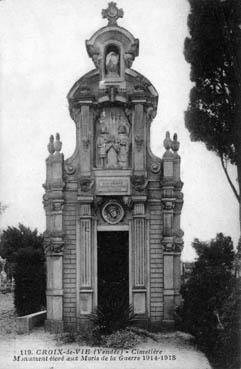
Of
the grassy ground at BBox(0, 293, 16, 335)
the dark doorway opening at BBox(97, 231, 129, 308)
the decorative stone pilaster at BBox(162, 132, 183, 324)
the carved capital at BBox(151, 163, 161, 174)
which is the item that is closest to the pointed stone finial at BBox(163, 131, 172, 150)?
the decorative stone pilaster at BBox(162, 132, 183, 324)

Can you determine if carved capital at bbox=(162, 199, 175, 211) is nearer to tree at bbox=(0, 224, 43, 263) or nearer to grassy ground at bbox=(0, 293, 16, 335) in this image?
grassy ground at bbox=(0, 293, 16, 335)

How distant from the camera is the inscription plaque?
18.1 metres

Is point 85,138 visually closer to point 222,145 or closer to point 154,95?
point 154,95

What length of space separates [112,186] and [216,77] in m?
4.54

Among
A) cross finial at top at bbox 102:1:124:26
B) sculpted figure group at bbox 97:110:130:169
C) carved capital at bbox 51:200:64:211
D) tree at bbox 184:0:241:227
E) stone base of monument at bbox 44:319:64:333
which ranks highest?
cross finial at top at bbox 102:1:124:26

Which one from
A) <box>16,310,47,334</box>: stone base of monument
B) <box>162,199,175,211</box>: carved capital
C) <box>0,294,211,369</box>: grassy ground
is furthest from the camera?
<box>162,199,175,211</box>: carved capital

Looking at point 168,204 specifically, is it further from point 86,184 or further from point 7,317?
point 7,317

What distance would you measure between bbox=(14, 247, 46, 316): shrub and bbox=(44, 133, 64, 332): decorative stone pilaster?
331 centimetres

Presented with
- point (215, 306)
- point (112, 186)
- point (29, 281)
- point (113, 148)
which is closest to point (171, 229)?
point (112, 186)

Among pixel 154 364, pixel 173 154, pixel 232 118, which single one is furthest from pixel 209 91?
pixel 154 364

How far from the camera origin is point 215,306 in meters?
14.6

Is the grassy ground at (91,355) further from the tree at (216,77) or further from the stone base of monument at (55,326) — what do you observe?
the tree at (216,77)

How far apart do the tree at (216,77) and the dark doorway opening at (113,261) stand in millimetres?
3902

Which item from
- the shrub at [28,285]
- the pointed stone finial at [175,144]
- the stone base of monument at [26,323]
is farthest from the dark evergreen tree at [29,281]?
the pointed stone finial at [175,144]
